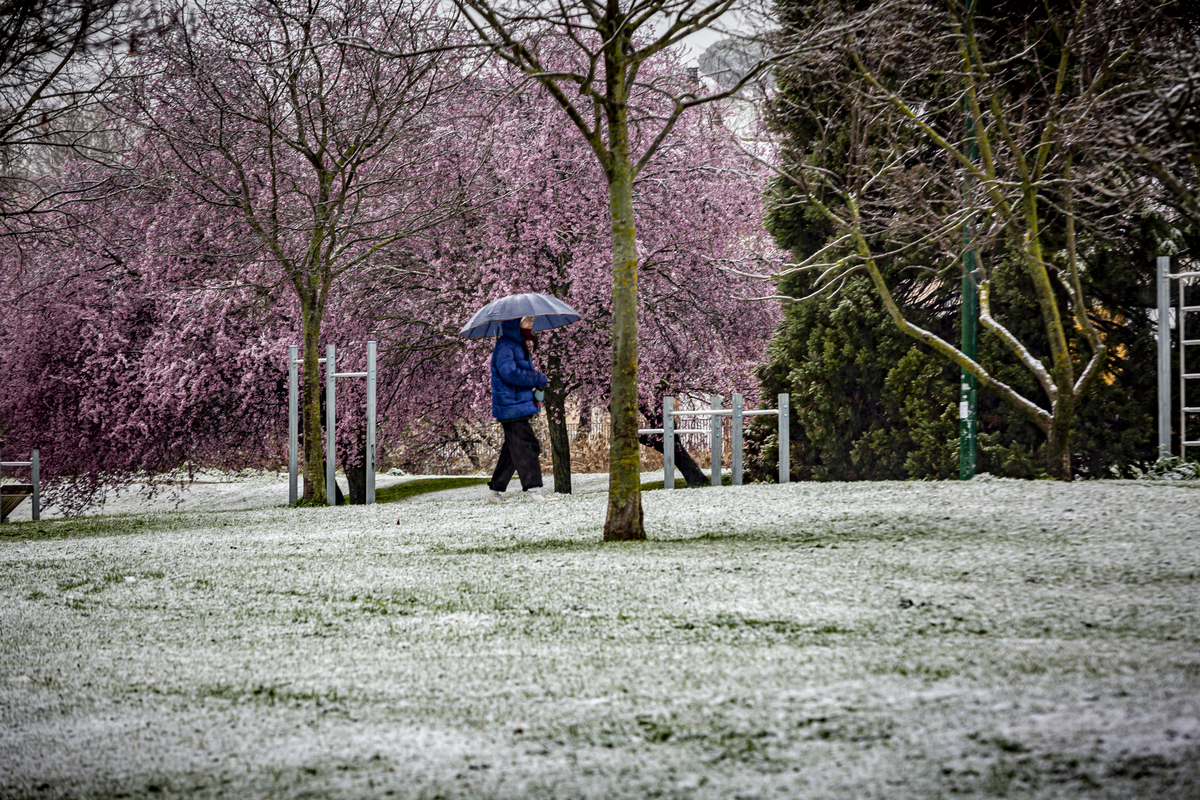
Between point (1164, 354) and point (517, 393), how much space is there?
20.0ft

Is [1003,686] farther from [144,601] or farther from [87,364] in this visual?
[87,364]

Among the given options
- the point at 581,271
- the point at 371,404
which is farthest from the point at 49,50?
the point at 581,271

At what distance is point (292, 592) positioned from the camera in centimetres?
579

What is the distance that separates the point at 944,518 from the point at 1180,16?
588 centimetres

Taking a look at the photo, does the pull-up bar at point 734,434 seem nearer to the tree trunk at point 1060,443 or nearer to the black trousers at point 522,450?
the black trousers at point 522,450

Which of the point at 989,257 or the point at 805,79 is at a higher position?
the point at 805,79

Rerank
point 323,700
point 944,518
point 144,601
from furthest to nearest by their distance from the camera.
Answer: point 944,518, point 144,601, point 323,700

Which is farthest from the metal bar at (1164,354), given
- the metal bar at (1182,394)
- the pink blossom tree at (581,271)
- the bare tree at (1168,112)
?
the pink blossom tree at (581,271)

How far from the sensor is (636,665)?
3.80 m

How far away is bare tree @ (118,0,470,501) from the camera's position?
42.1ft

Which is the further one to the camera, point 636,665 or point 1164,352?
point 1164,352

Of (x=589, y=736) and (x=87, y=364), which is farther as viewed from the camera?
(x=87, y=364)

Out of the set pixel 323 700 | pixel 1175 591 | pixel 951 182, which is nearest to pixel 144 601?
pixel 323 700

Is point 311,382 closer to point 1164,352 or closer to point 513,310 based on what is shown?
point 513,310
